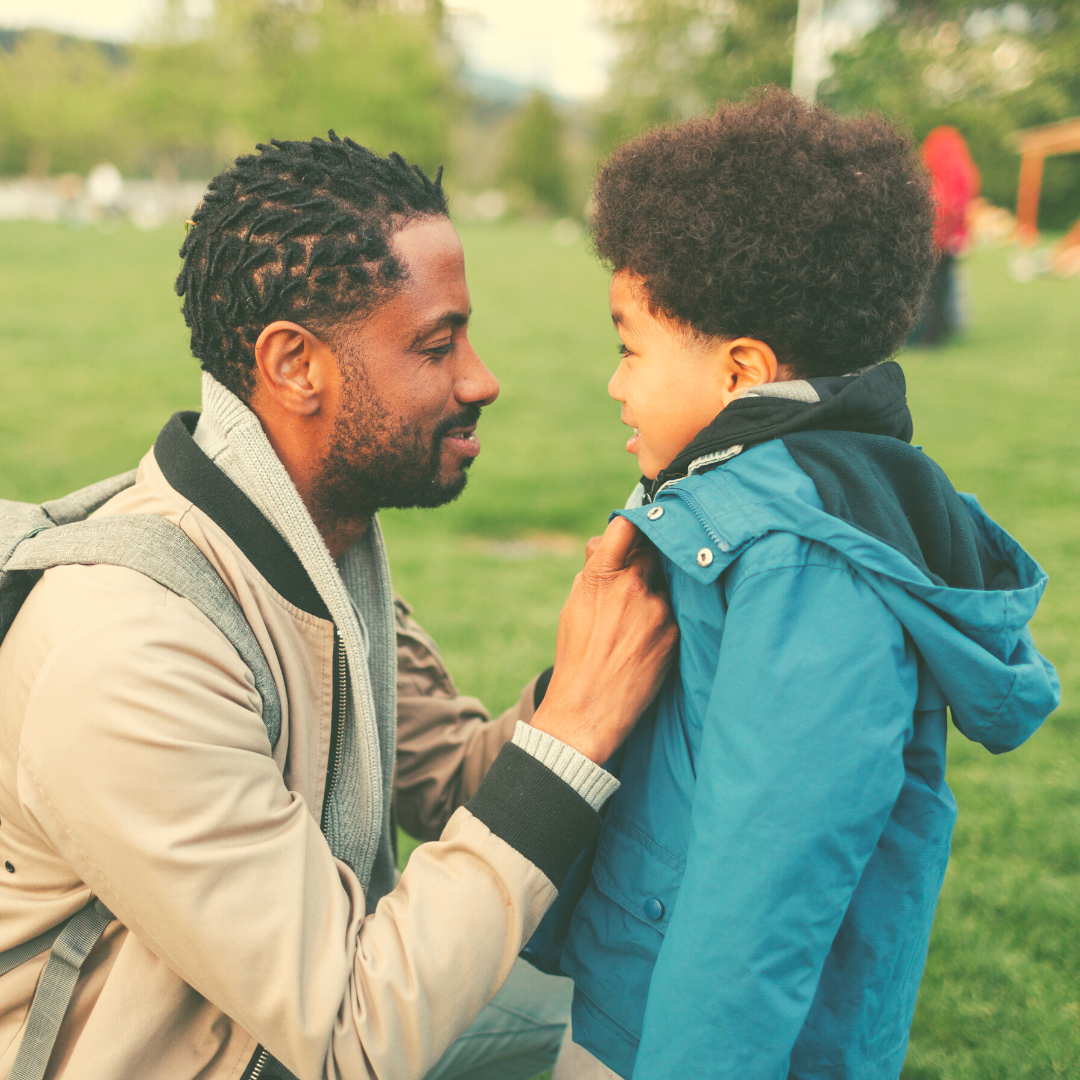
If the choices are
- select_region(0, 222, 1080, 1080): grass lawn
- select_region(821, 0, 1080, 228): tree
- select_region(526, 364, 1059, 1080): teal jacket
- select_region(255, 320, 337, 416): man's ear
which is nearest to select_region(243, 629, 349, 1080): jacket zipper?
select_region(255, 320, 337, 416): man's ear

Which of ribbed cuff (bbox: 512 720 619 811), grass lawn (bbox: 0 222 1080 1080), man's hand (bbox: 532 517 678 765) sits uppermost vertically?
man's hand (bbox: 532 517 678 765)

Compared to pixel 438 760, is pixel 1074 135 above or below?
above

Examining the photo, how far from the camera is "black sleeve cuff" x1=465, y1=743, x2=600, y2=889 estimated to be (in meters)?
1.62

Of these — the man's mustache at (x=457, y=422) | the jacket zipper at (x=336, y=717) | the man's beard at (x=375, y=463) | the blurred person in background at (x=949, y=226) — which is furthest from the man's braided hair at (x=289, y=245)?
the blurred person in background at (x=949, y=226)

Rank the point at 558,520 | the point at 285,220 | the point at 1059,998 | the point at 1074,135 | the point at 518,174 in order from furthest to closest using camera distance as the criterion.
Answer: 1. the point at 518,174
2. the point at 1074,135
3. the point at 558,520
4. the point at 1059,998
5. the point at 285,220

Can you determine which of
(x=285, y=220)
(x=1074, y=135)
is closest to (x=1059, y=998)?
(x=285, y=220)

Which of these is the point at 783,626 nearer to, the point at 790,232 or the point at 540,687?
the point at 790,232

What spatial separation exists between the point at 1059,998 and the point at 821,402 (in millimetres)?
2106

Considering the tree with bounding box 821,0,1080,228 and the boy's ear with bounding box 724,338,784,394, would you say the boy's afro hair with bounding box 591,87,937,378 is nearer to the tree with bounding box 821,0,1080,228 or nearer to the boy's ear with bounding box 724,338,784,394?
the boy's ear with bounding box 724,338,784,394

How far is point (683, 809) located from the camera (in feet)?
5.40

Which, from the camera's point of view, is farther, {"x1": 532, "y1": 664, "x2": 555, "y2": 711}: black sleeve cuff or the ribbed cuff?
{"x1": 532, "y1": 664, "x2": 555, "y2": 711}: black sleeve cuff

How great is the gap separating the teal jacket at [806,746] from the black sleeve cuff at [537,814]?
0.45ft

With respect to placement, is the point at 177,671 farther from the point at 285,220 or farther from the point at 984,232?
the point at 984,232

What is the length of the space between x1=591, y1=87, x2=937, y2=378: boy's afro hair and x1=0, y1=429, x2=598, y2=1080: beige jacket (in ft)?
2.77
